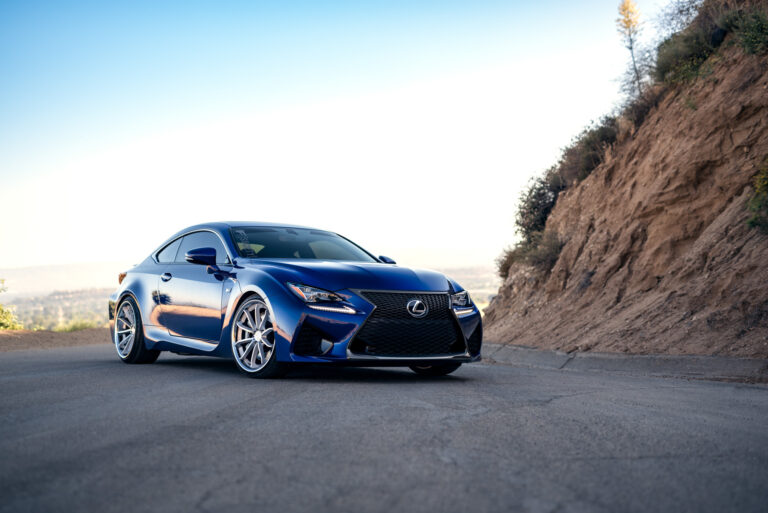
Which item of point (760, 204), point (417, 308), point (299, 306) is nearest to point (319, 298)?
point (299, 306)

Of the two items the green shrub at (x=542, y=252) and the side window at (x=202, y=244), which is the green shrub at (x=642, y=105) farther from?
the side window at (x=202, y=244)

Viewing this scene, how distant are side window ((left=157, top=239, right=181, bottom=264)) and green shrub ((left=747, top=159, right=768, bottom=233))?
792 cm

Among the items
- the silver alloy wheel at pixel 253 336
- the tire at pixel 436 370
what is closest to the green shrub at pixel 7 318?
the silver alloy wheel at pixel 253 336

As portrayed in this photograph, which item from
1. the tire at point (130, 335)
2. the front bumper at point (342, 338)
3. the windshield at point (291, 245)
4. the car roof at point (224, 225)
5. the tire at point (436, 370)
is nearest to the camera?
the front bumper at point (342, 338)

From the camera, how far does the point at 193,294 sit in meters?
8.39

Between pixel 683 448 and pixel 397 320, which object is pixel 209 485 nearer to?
pixel 683 448

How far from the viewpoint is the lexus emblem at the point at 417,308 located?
23.7 ft

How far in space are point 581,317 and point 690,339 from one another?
3732 millimetres

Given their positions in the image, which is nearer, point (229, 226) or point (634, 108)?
point (229, 226)

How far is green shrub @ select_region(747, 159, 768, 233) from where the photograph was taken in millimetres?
11040

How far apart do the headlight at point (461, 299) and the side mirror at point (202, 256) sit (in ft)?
8.16

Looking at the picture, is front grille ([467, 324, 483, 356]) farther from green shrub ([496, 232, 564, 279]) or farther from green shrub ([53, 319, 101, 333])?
green shrub ([53, 319, 101, 333])

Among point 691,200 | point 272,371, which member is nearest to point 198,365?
point 272,371

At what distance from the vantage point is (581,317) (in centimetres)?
1377
